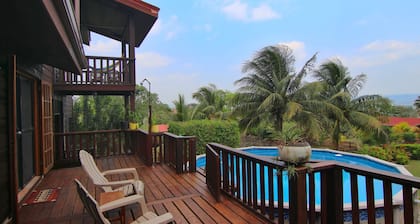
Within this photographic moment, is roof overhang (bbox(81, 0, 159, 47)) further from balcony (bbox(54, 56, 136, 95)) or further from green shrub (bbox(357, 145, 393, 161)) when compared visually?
green shrub (bbox(357, 145, 393, 161))

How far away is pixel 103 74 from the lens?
23.2ft

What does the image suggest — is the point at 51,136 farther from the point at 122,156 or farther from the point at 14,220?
the point at 14,220

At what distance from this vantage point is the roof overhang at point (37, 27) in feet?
5.67

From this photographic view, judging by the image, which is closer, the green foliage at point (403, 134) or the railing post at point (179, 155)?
the railing post at point (179, 155)

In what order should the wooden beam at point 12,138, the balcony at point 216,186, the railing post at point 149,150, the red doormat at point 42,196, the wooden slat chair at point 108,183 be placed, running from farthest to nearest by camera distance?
the railing post at point 149,150, the red doormat at point 42,196, the wooden slat chair at point 108,183, the wooden beam at point 12,138, the balcony at point 216,186

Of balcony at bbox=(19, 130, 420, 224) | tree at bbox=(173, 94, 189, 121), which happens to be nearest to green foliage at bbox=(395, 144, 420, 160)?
balcony at bbox=(19, 130, 420, 224)

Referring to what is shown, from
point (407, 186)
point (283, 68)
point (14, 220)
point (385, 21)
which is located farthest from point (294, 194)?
point (385, 21)

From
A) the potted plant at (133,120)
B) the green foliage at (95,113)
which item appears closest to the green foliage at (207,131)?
the green foliage at (95,113)

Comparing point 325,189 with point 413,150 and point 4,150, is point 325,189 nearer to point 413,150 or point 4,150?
point 4,150

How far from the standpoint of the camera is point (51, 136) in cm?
560

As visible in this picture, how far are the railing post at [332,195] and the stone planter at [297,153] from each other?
237 mm

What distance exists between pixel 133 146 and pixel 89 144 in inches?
46.6

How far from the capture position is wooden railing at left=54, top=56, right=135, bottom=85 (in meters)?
6.87

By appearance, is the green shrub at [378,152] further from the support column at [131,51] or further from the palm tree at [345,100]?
the support column at [131,51]
